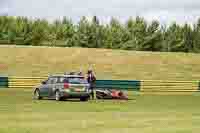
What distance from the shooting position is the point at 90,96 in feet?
103

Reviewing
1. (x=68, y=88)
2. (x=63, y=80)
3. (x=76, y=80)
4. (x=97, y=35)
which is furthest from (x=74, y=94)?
(x=97, y=35)

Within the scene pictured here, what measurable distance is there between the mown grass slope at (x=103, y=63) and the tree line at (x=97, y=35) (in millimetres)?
22512

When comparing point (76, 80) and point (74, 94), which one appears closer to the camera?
point (74, 94)

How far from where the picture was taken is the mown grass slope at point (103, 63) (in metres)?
63.8

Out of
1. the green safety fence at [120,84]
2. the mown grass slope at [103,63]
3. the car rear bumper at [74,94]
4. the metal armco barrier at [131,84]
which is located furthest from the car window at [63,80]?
the mown grass slope at [103,63]

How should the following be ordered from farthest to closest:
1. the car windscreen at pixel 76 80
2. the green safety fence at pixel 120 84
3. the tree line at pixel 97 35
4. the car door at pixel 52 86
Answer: the tree line at pixel 97 35 < the green safety fence at pixel 120 84 < the car door at pixel 52 86 < the car windscreen at pixel 76 80

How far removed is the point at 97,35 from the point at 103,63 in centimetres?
3082

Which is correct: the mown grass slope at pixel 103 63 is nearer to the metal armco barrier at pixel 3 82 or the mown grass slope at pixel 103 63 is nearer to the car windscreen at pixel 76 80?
the metal armco barrier at pixel 3 82

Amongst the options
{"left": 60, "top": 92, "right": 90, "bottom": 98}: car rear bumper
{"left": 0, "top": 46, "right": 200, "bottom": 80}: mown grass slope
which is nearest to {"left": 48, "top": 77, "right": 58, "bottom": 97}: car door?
{"left": 60, "top": 92, "right": 90, "bottom": 98}: car rear bumper

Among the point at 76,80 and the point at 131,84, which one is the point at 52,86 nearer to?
the point at 76,80

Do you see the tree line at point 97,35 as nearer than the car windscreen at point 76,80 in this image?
No

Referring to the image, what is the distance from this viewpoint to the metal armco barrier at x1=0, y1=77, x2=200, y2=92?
43875 mm

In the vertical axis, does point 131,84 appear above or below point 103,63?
below

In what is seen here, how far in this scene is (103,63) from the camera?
68125 millimetres
